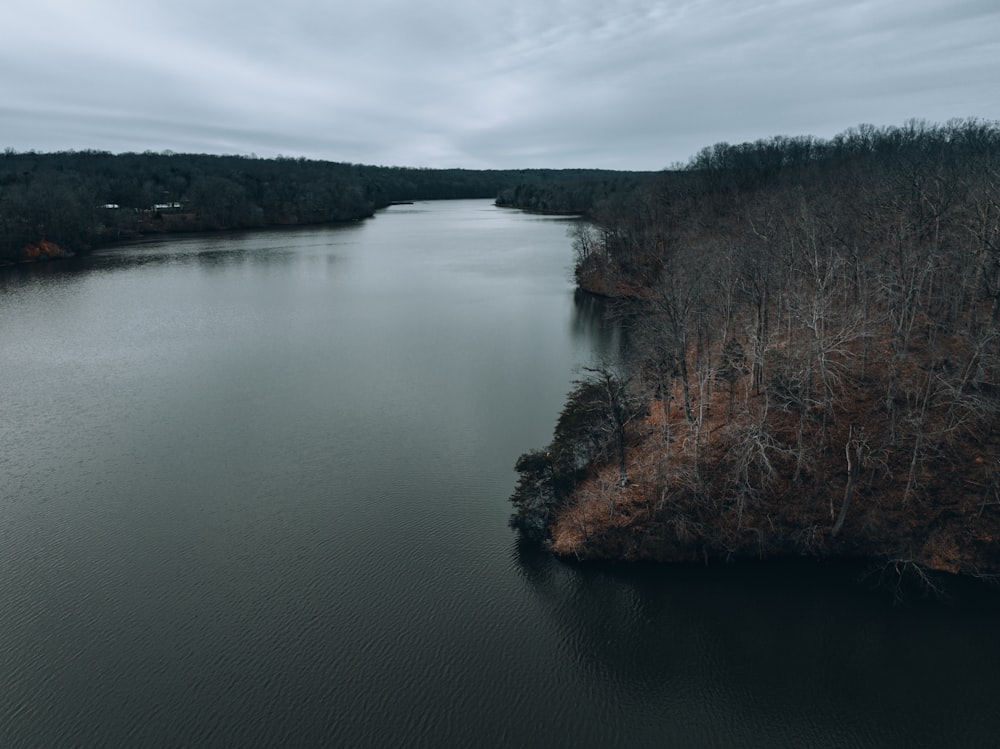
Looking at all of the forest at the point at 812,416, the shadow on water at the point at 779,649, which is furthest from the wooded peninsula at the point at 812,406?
the shadow on water at the point at 779,649

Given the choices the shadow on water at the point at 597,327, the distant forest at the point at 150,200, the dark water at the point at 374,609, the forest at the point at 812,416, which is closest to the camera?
the dark water at the point at 374,609

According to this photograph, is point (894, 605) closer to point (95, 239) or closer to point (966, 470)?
point (966, 470)

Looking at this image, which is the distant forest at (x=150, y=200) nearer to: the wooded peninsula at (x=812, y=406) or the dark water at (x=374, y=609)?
the dark water at (x=374, y=609)

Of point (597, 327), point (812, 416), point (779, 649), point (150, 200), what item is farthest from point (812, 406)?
point (150, 200)

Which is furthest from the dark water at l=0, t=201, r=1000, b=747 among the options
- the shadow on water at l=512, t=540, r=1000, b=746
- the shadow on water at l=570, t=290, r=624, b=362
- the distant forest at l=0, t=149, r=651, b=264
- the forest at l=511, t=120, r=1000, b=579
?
the distant forest at l=0, t=149, r=651, b=264

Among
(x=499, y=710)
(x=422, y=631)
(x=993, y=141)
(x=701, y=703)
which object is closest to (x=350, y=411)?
(x=422, y=631)

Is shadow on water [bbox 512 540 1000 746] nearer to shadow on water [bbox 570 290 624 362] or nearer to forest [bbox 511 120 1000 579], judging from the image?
forest [bbox 511 120 1000 579]
